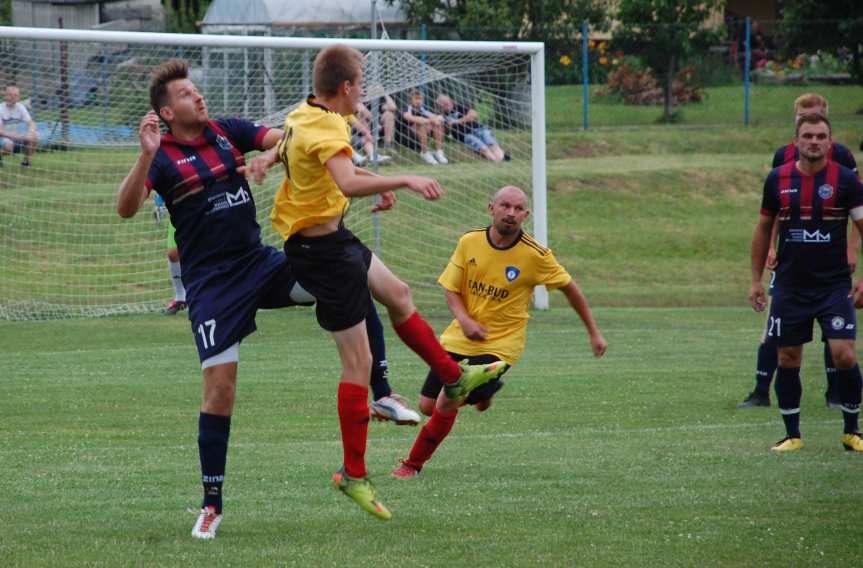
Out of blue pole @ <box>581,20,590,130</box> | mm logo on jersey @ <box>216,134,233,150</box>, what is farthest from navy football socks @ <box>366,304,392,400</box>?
blue pole @ <box>581,20,590,130</box>

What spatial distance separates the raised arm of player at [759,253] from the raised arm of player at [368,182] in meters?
3.86

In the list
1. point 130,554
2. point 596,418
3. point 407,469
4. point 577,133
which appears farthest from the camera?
point 577,133

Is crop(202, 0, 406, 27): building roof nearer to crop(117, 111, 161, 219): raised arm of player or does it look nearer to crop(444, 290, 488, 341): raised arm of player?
crop(444, 290, 488, 341): raised arm of player

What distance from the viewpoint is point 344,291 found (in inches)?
269

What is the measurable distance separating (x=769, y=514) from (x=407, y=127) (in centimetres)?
1235

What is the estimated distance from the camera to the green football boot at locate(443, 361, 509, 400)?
7.49m

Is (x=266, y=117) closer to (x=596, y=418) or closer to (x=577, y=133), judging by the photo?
(x=596, y=418)

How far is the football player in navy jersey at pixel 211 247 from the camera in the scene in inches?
268

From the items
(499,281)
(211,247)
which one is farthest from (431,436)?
(211,247)

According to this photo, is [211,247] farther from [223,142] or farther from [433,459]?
[433,459]

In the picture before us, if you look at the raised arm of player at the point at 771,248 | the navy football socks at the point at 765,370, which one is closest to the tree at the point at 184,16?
the navy football socks at the point at 765,370

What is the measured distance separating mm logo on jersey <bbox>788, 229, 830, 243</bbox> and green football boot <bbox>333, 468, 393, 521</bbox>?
403 centimetres

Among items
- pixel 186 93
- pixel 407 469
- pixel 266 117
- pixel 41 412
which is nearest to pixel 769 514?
pixel 407 469

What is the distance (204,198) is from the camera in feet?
22.6
